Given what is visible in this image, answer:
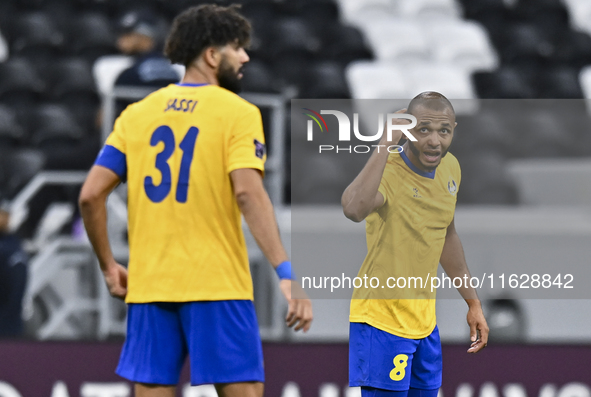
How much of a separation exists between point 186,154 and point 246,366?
660 millimetres

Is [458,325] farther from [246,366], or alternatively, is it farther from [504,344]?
[246,366]

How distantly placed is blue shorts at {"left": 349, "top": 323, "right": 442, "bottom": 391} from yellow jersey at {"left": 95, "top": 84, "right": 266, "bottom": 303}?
388 mm

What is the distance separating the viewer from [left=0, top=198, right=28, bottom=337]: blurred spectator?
17.2 feet

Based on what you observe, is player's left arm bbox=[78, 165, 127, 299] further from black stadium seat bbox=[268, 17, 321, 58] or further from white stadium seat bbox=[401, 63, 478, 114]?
black stadium seat bbox=[268, 17, 321, 58]

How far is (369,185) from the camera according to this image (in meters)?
2.33

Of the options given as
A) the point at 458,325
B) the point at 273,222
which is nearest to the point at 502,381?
the point at 458,325

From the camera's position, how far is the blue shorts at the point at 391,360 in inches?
94.0

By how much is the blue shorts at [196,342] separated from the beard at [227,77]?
677mm

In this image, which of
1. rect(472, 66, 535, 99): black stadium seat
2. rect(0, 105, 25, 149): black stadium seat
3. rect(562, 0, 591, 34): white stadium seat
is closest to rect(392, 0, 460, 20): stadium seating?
rect(562, 0, 591, 34): white stadium seat

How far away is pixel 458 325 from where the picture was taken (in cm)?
505

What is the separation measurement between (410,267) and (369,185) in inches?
11.3

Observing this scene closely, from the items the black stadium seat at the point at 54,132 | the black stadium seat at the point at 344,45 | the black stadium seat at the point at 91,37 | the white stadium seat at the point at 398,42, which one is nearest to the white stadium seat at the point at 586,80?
the white stadium seat at the point at 398,42

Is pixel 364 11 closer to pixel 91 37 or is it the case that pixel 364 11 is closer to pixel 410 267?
pixel 91 37

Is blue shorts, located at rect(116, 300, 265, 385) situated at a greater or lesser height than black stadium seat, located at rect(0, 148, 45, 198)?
lesser
